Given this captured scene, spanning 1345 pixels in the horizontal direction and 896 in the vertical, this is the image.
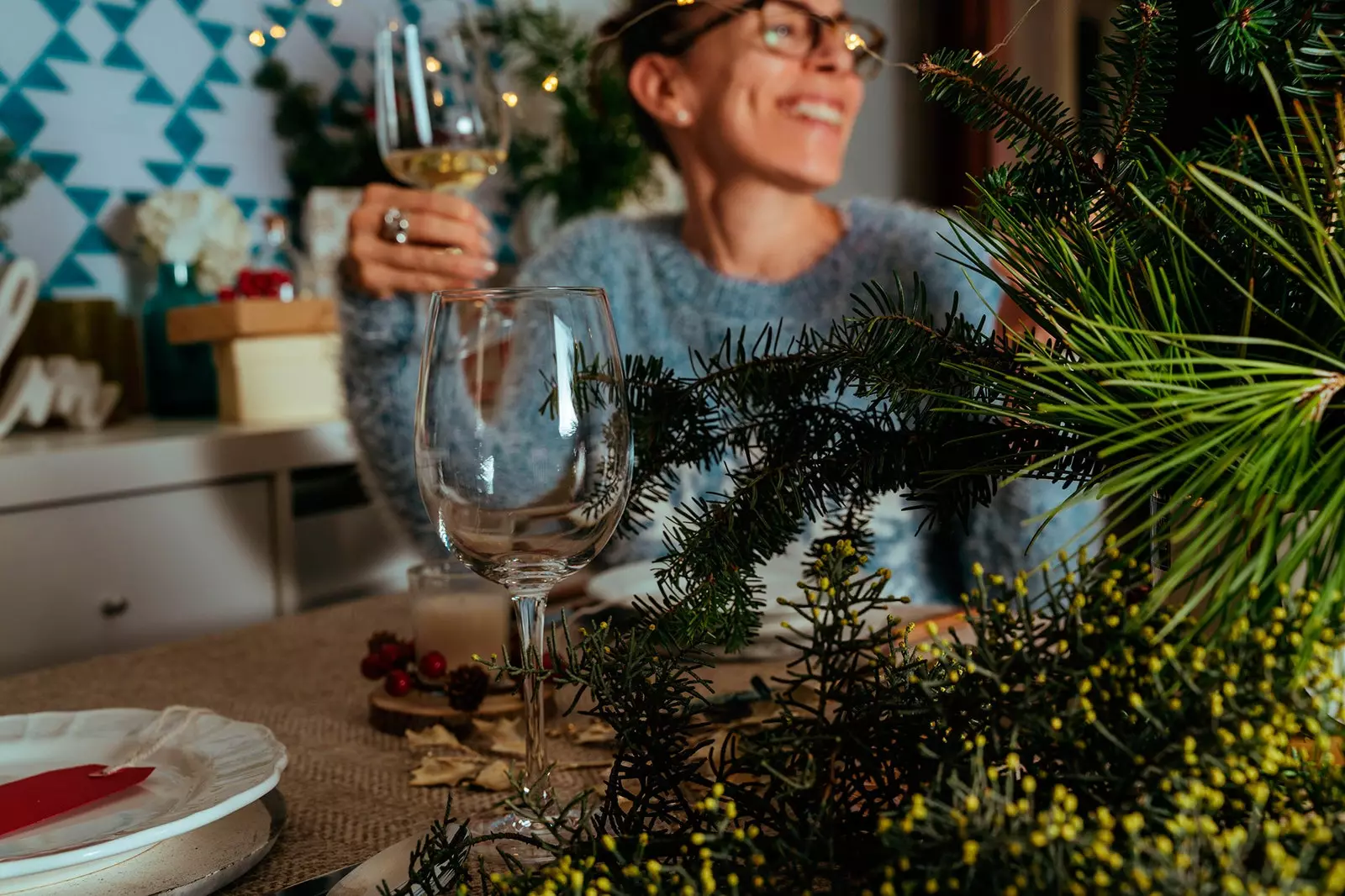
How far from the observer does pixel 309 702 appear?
0.69m

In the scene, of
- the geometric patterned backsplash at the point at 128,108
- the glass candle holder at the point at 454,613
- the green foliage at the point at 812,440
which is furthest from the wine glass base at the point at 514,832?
the geometric patterned backsplash at the point at 128,108

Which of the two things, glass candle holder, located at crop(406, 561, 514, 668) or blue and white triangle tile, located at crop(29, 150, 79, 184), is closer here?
glass candle holder, located at crop(406, 561, 514, 668)

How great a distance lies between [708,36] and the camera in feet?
4.75

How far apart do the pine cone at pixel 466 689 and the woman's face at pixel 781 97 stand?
93cm

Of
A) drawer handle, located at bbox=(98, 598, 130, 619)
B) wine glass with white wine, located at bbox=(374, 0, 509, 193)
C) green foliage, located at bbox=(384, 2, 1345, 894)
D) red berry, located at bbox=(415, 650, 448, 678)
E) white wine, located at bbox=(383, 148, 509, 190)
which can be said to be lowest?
drawer handle, located at bbox=(98, 598, 130, 619)

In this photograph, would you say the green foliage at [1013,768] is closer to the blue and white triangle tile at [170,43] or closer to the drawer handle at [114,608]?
the drawer handle at [114,608]

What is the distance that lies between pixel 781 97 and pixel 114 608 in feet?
3.57

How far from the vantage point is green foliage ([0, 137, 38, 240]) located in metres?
1.72

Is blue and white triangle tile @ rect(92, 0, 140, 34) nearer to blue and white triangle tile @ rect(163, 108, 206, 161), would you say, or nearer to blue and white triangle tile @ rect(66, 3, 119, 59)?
blue and white triangle tile @ rect(66, 3, 119, 59)

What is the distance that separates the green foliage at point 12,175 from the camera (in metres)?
1.72

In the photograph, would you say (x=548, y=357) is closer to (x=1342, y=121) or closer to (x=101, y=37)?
(x=1342, y=121)

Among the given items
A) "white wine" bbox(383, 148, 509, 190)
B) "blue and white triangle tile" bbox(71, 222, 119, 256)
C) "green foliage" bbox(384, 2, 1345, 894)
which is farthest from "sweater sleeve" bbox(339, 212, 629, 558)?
"green foliage" bbox(384, 2, 1345, 894)

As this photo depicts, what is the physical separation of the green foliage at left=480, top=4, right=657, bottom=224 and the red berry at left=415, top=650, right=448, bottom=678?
5.38 ft

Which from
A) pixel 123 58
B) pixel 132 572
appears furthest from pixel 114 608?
Answer: pixel 123 58
